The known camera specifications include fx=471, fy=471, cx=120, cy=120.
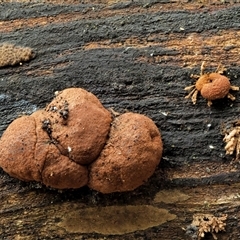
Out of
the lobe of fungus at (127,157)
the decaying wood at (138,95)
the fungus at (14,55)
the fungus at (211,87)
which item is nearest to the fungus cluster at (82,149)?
the lobe of fungus at (127,157)

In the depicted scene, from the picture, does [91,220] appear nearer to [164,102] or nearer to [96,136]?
[96,136]

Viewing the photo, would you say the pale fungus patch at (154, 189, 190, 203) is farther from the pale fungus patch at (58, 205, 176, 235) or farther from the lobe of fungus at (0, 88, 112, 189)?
the lobe of fungus at (0, 88, 112, 189)

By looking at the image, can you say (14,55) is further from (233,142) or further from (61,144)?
(233,142)

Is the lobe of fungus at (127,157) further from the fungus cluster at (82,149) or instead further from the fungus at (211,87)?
the fungus at (211,87)

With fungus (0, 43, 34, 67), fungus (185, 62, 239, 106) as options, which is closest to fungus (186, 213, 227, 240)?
fungus (185, 62, 239, 106)

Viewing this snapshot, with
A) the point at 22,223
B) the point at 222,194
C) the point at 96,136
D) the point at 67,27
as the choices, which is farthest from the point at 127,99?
the point at 22,223

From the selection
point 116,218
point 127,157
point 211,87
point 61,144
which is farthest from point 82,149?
point 211,87

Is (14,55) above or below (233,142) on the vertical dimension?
above
